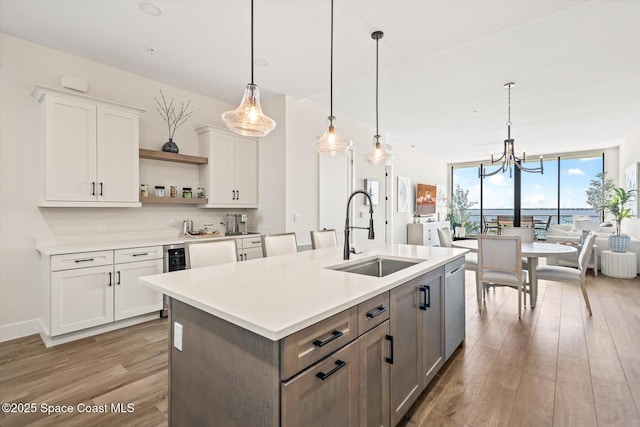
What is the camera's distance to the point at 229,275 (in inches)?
69.2

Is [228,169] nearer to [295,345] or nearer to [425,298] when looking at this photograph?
[425,298]

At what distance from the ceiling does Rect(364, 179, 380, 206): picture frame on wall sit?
1380 mm

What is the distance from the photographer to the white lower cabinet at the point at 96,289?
2.73m

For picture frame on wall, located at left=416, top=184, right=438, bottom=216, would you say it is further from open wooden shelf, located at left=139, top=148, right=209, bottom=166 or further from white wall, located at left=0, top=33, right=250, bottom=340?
white wall, located at left=0, top=33, right=250, bottom=340

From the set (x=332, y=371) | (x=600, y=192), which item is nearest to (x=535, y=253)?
(x=332, y=371)

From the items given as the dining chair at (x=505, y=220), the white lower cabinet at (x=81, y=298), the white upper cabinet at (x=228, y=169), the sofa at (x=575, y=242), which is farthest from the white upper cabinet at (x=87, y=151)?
the dining chair at (x=505, y=220)

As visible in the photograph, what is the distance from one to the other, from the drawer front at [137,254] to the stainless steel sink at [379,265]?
2298mm

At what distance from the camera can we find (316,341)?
1.11 m

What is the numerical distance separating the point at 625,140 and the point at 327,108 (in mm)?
7119

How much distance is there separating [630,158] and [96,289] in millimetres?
9660

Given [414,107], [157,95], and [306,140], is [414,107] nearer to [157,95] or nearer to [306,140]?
[306,140]

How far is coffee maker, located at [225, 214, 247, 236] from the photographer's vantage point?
4.48 m

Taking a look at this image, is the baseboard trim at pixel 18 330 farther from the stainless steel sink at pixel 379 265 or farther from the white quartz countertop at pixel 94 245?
the stainless steel sink at pixel 379 265

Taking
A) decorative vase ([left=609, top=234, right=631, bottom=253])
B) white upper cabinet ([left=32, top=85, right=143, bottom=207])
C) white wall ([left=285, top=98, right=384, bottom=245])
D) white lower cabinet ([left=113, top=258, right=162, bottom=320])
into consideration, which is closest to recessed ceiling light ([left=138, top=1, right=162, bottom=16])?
white upper cabinet ([left=32, top=85, right=143, bottom=207])
